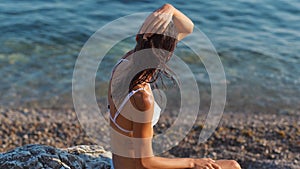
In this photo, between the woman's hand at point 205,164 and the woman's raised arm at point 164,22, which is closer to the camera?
the woman's raised arm at point 164,22

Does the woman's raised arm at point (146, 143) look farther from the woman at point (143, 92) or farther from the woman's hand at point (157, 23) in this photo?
the woman's hand at point (157, 23)

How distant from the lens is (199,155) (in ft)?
20.2

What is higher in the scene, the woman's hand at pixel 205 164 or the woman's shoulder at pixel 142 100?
the woman's shoulder at pixel 142 100

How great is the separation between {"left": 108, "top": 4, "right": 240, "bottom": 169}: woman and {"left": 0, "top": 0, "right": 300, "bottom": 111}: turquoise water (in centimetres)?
457

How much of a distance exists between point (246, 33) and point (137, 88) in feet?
29.2

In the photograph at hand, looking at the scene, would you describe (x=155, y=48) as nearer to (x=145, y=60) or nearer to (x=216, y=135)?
(x=145, y=60)

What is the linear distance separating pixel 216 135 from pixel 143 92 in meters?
3.74

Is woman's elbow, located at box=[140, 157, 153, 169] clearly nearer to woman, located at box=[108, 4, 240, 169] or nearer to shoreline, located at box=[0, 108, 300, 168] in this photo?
woman, located at box=[108, 4, 240, 169]

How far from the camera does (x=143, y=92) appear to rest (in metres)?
3.15

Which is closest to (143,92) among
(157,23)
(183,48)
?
(157,23)

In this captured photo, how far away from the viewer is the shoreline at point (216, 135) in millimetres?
6129

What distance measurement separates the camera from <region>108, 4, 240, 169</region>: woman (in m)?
3.06

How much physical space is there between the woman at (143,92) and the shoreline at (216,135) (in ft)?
8.86

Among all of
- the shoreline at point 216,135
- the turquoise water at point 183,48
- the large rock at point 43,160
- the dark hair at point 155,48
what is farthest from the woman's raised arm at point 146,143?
the turquoise water at point 183,48
